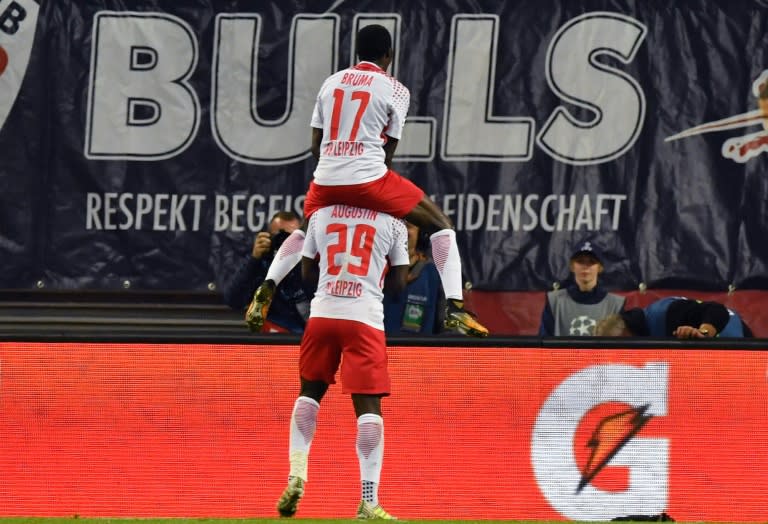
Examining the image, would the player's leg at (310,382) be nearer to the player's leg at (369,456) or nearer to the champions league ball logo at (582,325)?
the player's leg at (369,456)

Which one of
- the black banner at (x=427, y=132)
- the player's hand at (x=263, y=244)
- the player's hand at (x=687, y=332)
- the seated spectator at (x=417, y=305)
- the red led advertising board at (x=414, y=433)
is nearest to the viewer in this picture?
the red led advertising board at (x=414, y=433)

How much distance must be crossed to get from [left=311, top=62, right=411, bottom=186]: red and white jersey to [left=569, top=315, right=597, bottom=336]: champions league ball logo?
3.25 metres

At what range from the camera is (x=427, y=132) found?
11094 mm

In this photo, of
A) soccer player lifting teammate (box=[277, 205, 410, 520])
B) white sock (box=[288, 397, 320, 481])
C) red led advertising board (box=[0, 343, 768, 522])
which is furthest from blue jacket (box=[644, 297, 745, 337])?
white sock (box=[288, 397, 320, 481])

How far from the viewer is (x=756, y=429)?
834 centimetres

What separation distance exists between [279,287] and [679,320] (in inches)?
94.4

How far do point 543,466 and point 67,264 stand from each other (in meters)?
4.33

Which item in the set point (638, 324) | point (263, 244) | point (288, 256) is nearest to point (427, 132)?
point (263, 244)

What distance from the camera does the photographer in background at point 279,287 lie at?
927cm

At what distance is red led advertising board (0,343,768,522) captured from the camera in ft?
27.3

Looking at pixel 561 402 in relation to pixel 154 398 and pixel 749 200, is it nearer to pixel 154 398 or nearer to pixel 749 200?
pixel 154 398

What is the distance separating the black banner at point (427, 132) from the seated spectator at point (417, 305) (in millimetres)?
1278

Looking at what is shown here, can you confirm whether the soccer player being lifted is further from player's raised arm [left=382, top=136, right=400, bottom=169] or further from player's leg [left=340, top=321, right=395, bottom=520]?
player's leg [left=340, top=321, right=395, bottom=520]

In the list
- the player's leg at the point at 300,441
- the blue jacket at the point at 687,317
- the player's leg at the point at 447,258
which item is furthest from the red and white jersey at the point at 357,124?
the blue jacket at the point at 687,317
